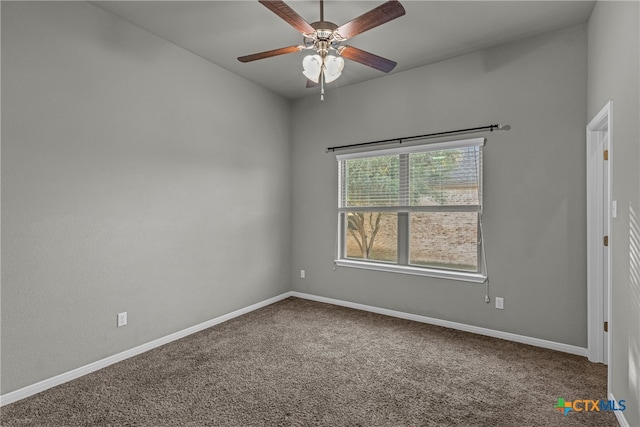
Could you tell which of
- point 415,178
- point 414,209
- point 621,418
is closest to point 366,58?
point 415,178

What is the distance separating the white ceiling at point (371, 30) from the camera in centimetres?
262

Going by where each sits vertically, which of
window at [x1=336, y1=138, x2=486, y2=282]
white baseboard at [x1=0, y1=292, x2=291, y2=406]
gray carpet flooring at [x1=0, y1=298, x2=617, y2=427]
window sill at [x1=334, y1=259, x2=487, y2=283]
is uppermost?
window at [x1=336, y1=138, x2=486, y2=282]

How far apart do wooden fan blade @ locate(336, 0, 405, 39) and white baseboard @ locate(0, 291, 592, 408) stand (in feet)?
8.86

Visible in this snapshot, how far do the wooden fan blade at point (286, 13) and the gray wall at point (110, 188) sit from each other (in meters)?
1.70

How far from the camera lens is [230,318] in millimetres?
3816

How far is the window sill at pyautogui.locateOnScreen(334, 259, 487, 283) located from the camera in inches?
134

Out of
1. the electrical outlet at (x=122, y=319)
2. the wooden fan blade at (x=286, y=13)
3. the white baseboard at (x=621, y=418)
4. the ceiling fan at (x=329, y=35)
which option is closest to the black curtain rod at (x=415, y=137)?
the ceiling fan at (x=329, y=35)

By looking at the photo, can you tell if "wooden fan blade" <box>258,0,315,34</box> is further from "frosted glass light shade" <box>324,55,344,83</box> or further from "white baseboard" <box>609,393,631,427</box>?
"white baseboard" <box>609,393,631,427</box>

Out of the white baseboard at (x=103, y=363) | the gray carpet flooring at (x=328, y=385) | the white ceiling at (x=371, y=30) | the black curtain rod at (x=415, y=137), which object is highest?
the white ceiling at (x=371, y=30)

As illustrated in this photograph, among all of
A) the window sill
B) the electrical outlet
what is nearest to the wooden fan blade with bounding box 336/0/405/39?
the window sill

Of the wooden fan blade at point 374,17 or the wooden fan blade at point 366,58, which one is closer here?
the wooden fan blade at point 374,17

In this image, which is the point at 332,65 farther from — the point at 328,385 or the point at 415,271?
the point at 415,271

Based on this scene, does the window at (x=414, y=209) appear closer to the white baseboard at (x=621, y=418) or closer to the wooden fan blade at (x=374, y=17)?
the white baseboard at (x=621, y=418)

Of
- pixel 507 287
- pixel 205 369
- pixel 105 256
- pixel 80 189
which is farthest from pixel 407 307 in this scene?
pixel 80 189
